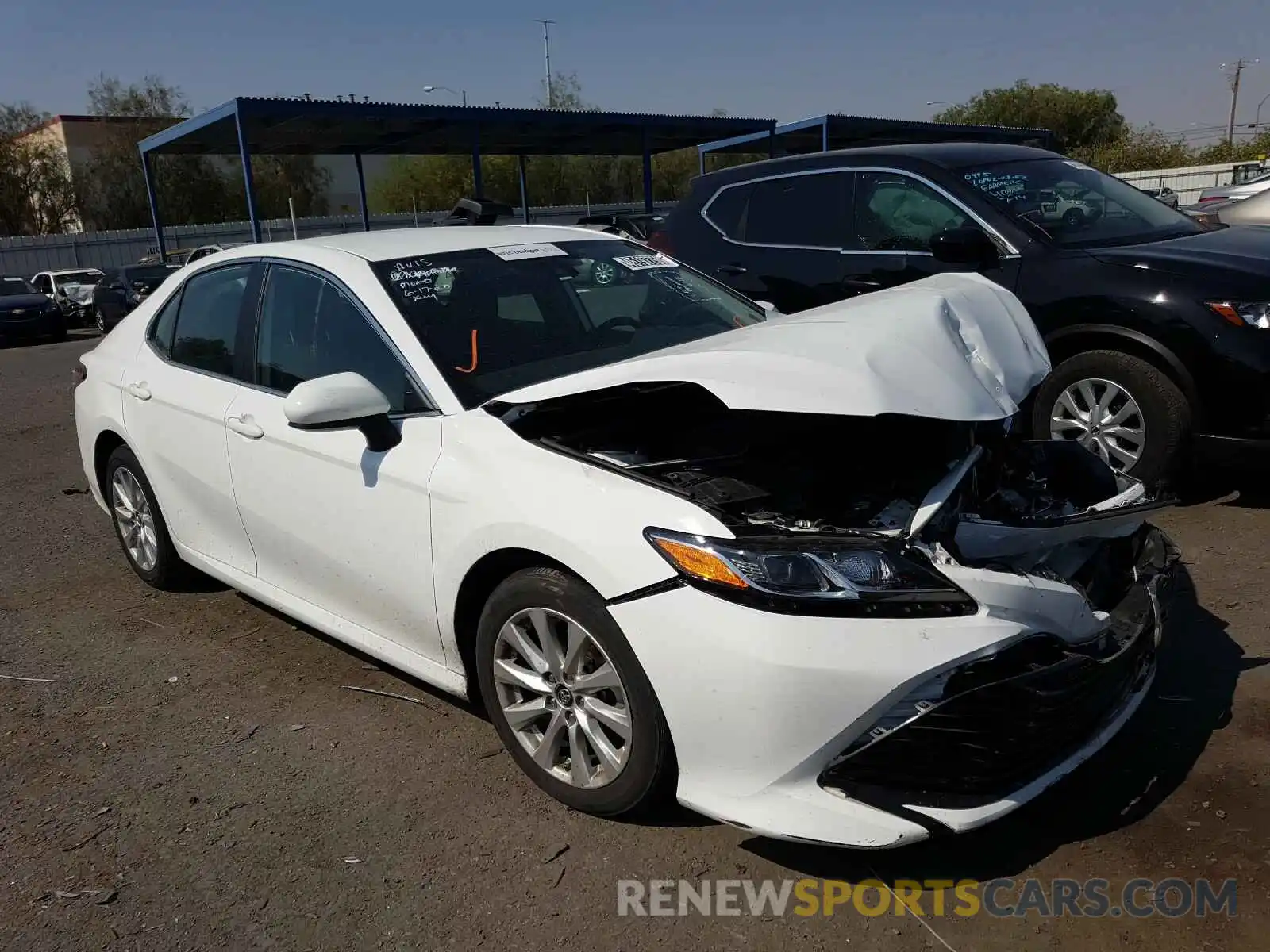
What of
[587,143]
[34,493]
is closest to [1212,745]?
[34,493]

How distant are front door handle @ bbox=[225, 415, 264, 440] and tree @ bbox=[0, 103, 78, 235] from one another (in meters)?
47.6

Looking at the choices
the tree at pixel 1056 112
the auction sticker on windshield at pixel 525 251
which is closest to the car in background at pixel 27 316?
the auction sticker on windshield at pixel 525 251

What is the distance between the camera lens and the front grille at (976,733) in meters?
2.30

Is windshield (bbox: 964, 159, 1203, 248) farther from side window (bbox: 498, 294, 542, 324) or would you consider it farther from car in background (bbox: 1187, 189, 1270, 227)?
car in background (bbox: 1187, 189, 1270, 227)

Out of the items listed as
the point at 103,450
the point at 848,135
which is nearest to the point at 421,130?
the point at 848,135

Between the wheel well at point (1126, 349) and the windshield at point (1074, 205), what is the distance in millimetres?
543

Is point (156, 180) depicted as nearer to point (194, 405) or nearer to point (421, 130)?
point (421, 130)

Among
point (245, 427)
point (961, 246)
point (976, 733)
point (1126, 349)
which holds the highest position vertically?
point (961, 246)

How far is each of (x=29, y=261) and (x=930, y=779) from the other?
37530 millimetres

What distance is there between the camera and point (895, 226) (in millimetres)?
5871

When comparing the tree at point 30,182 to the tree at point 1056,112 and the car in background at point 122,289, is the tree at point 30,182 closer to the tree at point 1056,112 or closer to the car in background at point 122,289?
the car in background at point 122,289

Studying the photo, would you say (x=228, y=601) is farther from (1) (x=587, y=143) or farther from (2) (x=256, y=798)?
(1) (x=587, y=143)

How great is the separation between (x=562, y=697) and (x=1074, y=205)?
4490 millimetres

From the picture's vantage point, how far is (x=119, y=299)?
21828mm
